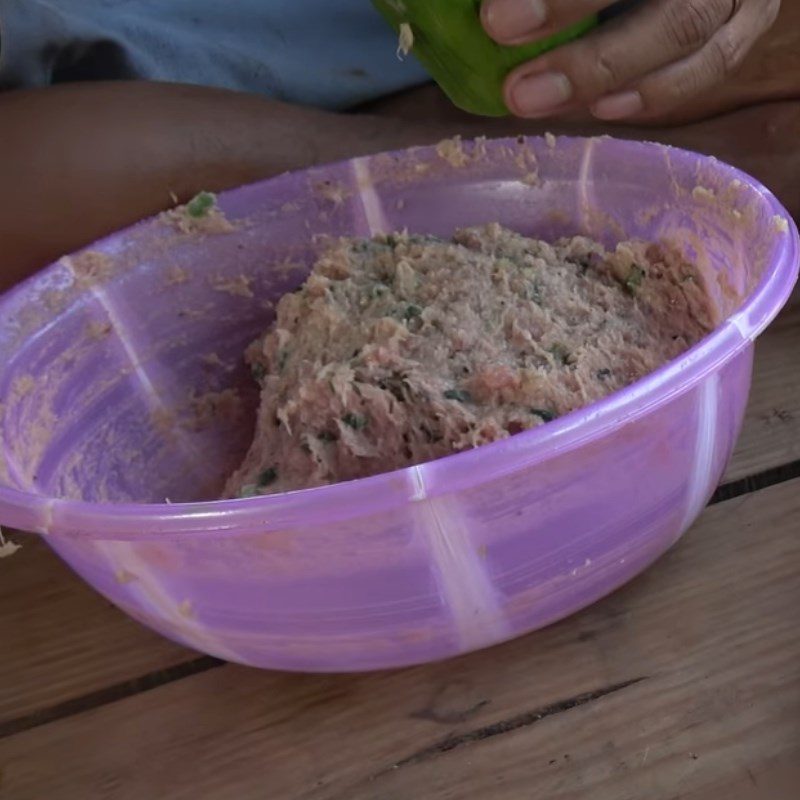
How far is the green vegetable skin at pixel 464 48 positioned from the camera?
621 millimetres

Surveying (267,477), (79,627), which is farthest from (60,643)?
(267,477)

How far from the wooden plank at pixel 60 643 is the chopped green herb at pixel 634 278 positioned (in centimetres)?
39

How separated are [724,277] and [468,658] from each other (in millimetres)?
306

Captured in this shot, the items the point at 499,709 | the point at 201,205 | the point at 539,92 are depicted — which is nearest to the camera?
the point at 499,709

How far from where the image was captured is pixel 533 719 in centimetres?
54

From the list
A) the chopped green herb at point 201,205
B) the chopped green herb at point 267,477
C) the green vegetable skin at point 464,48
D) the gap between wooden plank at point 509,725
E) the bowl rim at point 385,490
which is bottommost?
the gap between wooden plank at point 509,725

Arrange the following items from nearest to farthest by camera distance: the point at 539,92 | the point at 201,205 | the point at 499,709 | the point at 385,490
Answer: the point at 385,490 < the point at 499,709 < the point at 539,92 < the point at 201,205

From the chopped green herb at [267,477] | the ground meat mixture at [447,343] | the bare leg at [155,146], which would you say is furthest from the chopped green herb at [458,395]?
the bare leg at [155,146]

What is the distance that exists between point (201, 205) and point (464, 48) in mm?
273

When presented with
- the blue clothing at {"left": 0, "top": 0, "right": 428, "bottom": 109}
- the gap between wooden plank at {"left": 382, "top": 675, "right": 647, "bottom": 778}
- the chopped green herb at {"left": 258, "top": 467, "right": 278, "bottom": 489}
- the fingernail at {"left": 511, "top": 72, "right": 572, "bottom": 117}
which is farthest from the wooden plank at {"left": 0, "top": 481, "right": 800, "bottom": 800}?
the blue clothing at {"left": 0, "top": 0, "right": 428, "bottom": 109}

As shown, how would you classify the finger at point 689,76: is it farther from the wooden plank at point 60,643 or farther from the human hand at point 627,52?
the wooden plank at point 60,643

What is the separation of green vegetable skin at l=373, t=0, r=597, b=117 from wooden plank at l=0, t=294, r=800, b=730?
0.30 m

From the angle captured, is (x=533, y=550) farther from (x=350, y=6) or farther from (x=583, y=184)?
(x=350, y=6)

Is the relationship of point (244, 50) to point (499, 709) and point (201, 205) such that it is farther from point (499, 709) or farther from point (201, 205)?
point (499, 709)
